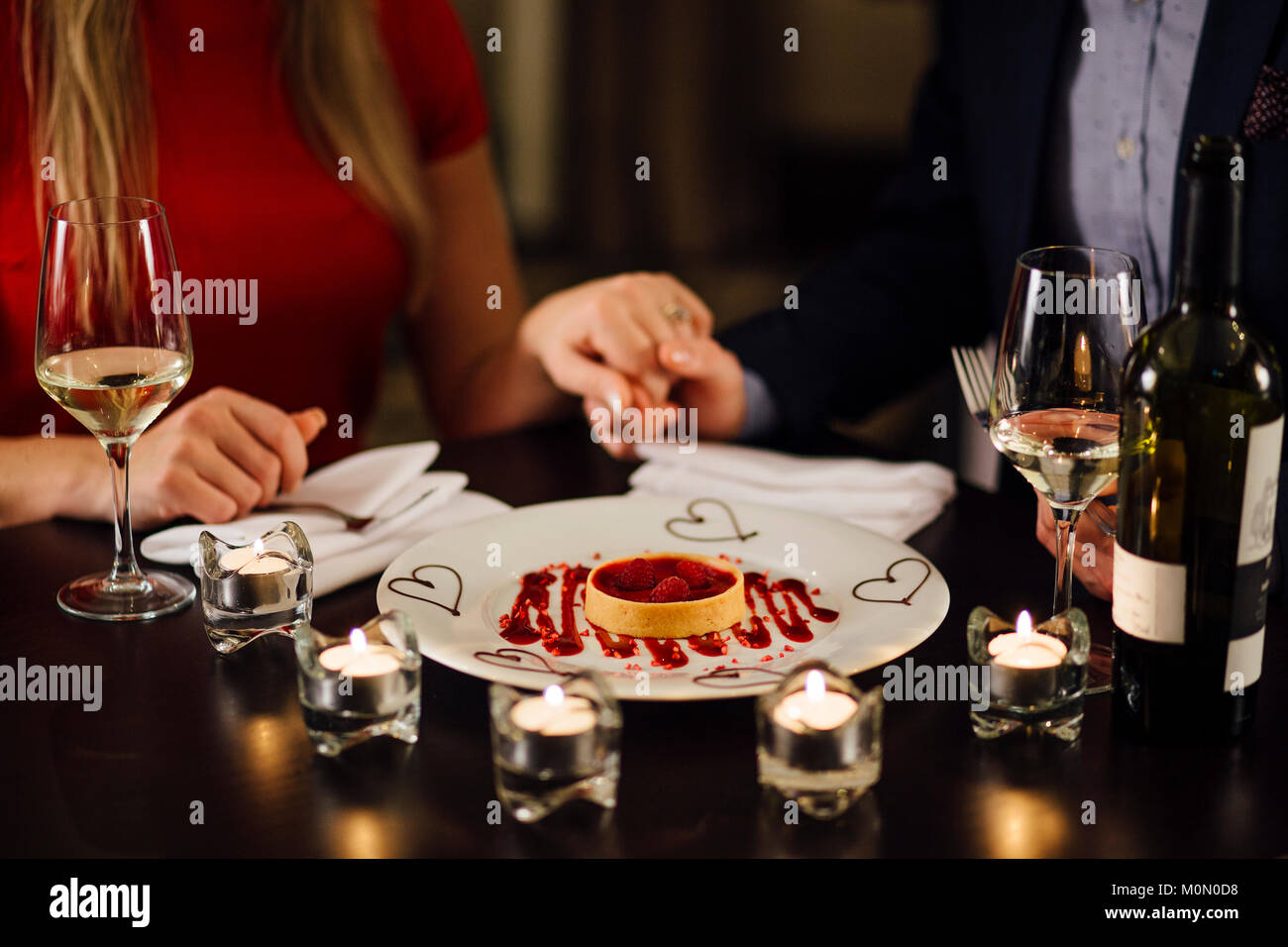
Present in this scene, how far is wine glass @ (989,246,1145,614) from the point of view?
94 centimetres

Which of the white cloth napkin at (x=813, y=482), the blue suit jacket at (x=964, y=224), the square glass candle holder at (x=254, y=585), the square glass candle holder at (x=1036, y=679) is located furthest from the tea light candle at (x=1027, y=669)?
the blue suit jacket at (x=964, y=224)

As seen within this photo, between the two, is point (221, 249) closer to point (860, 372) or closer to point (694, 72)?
point (860, 372)

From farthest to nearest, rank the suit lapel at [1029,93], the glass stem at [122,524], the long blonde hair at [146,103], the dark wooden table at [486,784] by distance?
the suit lapel at [1029,93]
the long blonde hair at [146,103]
the glass stem at [122,524]
the dark wooden table at [486,784]

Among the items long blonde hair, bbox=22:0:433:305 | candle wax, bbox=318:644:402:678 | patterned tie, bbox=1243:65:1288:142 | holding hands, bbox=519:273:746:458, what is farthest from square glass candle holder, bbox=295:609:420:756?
patterned tie, bbox=1243:65:1288:142

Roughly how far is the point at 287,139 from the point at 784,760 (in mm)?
1372

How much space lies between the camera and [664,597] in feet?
3.45

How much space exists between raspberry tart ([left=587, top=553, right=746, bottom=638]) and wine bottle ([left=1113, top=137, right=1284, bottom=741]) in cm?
33

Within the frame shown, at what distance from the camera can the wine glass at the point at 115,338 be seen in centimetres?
107

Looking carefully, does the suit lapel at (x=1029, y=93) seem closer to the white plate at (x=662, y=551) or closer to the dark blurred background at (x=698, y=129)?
the white plate at (x=662, y=551)

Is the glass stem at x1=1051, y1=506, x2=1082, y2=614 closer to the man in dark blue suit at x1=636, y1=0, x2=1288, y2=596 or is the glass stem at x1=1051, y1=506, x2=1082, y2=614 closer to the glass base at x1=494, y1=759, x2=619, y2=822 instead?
the glass base at x1=494, y1=759, x2=619, y2=822

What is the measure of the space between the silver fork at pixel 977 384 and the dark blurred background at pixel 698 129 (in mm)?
3994

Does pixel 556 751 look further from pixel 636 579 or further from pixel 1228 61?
pixel 1228 61

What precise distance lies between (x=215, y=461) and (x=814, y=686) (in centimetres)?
72
